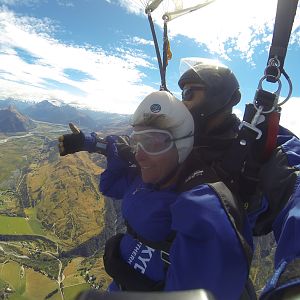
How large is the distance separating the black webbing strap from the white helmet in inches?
32.6

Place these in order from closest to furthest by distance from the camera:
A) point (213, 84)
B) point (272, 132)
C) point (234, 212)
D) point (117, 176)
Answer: point (234, 212) < point (272, 132) < point (213, 84) < point (117, 176)

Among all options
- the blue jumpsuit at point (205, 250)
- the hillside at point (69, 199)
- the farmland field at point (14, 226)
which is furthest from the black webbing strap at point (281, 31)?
the farmland field at point (14, 226)

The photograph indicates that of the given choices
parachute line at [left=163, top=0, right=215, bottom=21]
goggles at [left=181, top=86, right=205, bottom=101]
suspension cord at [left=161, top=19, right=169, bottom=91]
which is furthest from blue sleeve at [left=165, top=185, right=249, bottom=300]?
parachute line at [left=163, top=0, right=215, bottom=21]

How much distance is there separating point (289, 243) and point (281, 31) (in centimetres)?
147

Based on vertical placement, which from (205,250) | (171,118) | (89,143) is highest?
(171,118)

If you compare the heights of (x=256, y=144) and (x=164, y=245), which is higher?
(x=256, y=144)

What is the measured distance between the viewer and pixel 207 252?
1.85 metres

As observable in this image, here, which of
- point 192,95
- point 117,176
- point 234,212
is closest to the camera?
point 234,212

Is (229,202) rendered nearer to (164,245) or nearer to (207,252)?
(207,252)

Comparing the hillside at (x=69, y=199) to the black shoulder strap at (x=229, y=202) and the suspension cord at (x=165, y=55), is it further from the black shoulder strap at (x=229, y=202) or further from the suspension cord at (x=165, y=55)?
the black shoulder strap at (x=229, y=202)

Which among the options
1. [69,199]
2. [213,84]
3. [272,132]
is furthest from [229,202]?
[69,199]

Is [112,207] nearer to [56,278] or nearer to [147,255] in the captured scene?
[56,278]

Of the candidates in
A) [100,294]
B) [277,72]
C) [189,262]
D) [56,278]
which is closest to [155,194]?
[189,262]

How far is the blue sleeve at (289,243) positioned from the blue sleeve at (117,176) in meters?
2.03
